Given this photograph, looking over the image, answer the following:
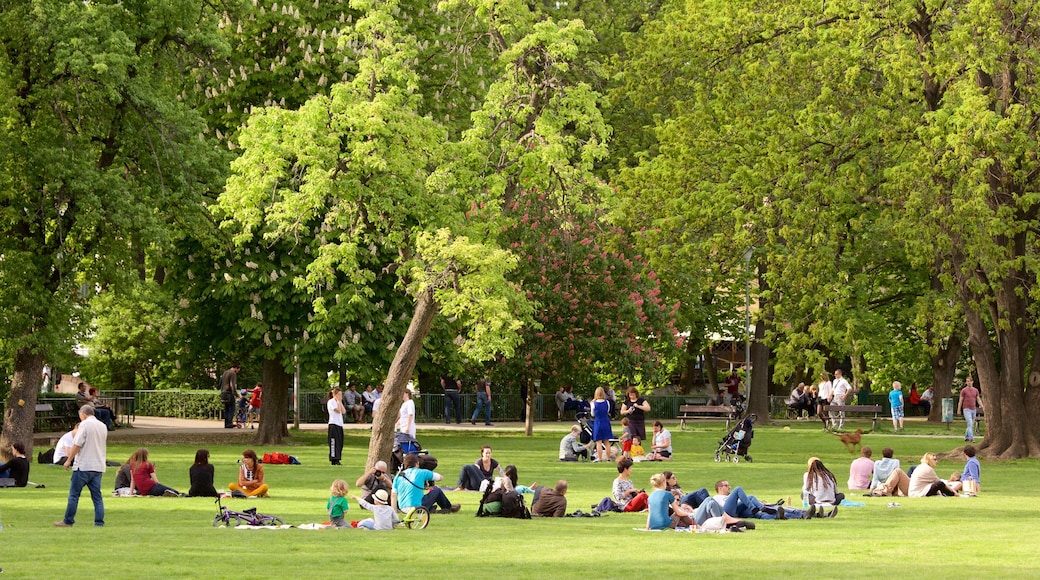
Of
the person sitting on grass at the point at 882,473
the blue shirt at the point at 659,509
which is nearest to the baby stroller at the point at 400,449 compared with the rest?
the person sitting on grass at the point at 882,473

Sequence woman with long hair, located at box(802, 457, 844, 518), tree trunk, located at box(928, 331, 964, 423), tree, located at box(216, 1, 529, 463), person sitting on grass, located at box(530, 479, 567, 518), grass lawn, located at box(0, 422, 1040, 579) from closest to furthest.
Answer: grass lawn, located at box(0, 422, 1040, 579) < person sitting on grass, located at box(530, 479, 567, 518) < woman with long hair, located at box(802, 457, 844, 518) < tree, located at box(216, 1, 529, 463) < tree trunk, located at box(928, 331, 964, 423)

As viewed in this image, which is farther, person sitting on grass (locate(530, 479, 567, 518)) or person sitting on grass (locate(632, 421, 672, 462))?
person sitting on grass (locate(632, 421, 672, 462))

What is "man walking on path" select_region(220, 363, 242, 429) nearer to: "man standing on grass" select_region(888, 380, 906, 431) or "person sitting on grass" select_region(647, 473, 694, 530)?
"man standing on grass" select_region(888, 380, 906, 431)

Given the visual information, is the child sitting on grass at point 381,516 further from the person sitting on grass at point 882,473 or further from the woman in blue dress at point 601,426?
the woman in blue dress at point 601,426

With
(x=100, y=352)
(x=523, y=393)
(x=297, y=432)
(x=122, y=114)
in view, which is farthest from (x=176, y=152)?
(x=523, y=393)

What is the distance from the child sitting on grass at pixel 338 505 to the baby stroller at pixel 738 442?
1680cm

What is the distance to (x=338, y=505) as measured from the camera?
22.0 metres

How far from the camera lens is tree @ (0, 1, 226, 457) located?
3434 centimetres

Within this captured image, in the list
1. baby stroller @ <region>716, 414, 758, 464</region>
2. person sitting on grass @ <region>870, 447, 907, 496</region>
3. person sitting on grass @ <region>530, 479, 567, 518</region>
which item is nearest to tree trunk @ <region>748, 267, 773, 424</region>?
baby stroller @ <region>716, 414, 758, 464</region>

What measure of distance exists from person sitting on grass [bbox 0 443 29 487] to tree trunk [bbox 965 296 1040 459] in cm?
2137

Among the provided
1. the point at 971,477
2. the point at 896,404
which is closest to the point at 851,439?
the point at 971,477

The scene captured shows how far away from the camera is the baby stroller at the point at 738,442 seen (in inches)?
1475

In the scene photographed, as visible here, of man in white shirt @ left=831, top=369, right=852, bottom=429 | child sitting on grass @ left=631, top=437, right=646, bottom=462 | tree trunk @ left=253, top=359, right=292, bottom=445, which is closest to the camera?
child sitting on grass @ left=631, top=437, right=646, bottom=462

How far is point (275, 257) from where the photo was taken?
42.9 m
